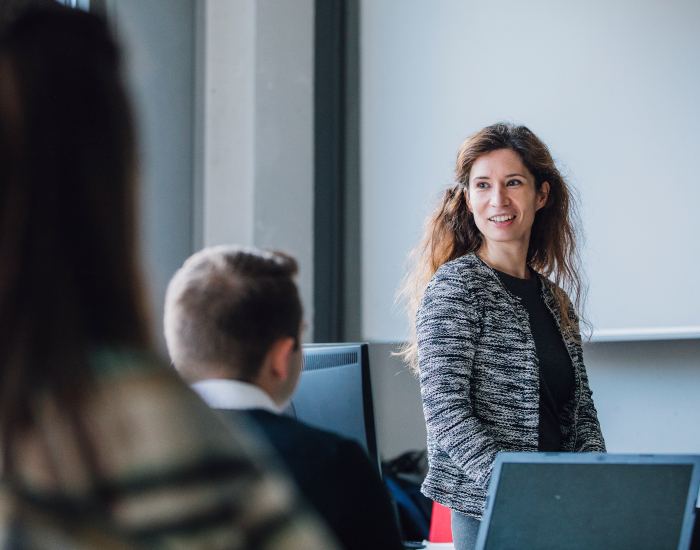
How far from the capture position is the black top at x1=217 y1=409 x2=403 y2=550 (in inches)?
30.1

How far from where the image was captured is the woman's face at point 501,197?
1573mm

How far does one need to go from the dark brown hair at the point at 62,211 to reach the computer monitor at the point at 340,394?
0.96m

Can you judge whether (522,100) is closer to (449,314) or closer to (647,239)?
(647,239)

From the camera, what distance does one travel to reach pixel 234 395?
0.76m

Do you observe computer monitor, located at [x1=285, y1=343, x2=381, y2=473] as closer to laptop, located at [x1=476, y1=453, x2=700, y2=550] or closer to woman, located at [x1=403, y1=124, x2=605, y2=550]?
woman, located at [x1=403, y1=124, x2=605, y2=550]

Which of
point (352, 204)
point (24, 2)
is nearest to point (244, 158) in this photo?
point (352, 204)

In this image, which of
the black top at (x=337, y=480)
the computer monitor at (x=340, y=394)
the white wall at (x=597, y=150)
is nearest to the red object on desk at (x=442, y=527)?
the computer monitor at (x=340, y=394)

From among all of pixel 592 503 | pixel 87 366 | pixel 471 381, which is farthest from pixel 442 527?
pixel 87 366

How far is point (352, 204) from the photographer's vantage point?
3.20 m

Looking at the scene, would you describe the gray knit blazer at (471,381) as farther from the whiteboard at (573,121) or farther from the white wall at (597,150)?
the white wall at (597,150)

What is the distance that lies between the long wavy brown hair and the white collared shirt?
877 mm

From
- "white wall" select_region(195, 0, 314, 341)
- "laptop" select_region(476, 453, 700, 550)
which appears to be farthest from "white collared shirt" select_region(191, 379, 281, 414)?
"white wall" select_region(195, 0, 314, 341)

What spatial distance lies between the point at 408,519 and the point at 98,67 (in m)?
2.33

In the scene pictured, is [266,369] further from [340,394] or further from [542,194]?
[542,194]
